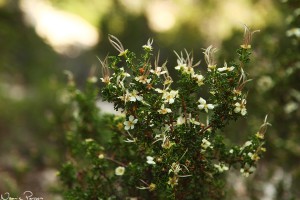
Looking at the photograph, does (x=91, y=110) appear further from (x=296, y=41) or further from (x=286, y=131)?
(x=286, y=131)

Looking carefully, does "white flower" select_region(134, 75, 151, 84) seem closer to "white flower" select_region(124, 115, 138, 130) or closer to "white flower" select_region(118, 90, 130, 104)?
"white flower" select_region(118, 90, 130, 104)

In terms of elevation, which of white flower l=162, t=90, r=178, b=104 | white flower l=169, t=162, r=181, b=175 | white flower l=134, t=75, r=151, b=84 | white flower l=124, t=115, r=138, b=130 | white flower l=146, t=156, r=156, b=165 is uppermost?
white flower l=134, t=75, r=151, b=84

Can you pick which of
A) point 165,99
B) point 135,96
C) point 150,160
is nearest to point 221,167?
point 150,160

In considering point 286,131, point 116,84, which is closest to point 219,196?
point 116,84

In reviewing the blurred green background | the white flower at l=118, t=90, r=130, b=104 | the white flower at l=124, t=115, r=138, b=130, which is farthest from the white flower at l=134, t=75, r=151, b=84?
the blurred green background

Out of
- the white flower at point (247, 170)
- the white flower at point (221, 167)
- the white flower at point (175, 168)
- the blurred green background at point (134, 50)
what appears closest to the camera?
the white flower at point (175, 168)

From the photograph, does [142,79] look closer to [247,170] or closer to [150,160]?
[150,160]

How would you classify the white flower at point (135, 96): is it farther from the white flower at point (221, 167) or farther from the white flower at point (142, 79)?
the white flower at point (221, 167)

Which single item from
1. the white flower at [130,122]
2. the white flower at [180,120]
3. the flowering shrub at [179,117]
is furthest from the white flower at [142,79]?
the white flower at [180,120]
